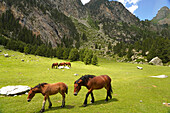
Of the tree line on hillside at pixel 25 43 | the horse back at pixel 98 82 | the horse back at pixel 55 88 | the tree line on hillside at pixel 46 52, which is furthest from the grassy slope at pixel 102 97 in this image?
the tree line on hillside at pixel 25 43

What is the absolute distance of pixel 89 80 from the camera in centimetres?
1013

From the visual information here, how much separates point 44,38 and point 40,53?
67434mm

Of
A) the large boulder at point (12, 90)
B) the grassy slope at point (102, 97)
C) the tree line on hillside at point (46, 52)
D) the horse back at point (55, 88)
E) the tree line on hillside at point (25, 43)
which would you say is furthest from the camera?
the tree line on hillside at point (25, 43)

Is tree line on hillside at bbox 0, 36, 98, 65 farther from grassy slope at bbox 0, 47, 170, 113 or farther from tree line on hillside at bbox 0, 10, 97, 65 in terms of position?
grassy slope at bbox 0, 47, 170, 113

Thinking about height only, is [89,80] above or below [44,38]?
below

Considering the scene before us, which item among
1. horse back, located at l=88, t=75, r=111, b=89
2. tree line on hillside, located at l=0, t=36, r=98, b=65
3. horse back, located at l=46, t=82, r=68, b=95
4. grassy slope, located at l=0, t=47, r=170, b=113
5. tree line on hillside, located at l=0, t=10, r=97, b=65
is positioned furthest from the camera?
tree line on hillside, located at l=0, t=10, r=97, b=65

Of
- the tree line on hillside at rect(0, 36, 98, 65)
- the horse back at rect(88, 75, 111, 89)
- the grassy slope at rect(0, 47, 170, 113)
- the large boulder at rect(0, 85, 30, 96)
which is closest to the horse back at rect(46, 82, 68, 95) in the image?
the grassy slope at rect(0, 47, 170, 113)

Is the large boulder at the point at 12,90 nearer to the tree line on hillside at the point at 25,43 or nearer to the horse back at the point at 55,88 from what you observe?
the horse back at the point at 55,88

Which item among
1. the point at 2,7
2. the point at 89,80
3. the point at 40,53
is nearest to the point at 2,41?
the point at 40,53

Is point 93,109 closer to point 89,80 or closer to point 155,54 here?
point 89,80

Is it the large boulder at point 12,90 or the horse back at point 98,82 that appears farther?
the large boulder at point 12,90

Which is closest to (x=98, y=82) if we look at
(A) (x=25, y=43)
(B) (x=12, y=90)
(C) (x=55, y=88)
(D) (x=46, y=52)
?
(C) (x=55, y=88)

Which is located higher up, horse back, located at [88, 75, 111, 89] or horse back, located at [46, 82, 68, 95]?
horse back, located at [88, 75, 111, 89]

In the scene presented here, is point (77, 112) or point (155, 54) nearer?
point (77, 112)
